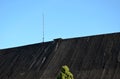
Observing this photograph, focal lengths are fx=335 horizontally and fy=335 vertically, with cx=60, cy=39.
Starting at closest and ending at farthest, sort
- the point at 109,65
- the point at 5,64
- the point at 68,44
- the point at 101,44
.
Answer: the point at 109,65 < the point at 101,44 < the point at 68,44 < the point at 5,64

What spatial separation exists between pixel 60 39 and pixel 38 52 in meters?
2.60

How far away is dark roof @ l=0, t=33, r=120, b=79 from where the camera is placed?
88.3ft

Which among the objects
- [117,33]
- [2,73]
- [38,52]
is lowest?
[2,73]

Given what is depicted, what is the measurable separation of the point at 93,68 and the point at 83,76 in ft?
3.65

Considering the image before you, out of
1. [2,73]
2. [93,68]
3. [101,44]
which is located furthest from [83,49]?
[2,73]

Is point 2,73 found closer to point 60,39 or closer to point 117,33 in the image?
point 60,39

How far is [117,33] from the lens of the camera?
2998 centimetres

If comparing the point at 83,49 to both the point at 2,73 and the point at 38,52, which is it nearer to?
the point at 38,52

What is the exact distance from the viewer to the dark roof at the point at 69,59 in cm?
2691

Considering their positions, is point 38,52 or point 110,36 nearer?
point 110,36

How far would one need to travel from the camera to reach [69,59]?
30266 millimetres

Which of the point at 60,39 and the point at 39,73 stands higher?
the point at 60,39

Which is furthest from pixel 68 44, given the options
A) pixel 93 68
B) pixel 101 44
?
pixel 93 68

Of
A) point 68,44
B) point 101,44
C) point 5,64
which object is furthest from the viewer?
point 5,64
